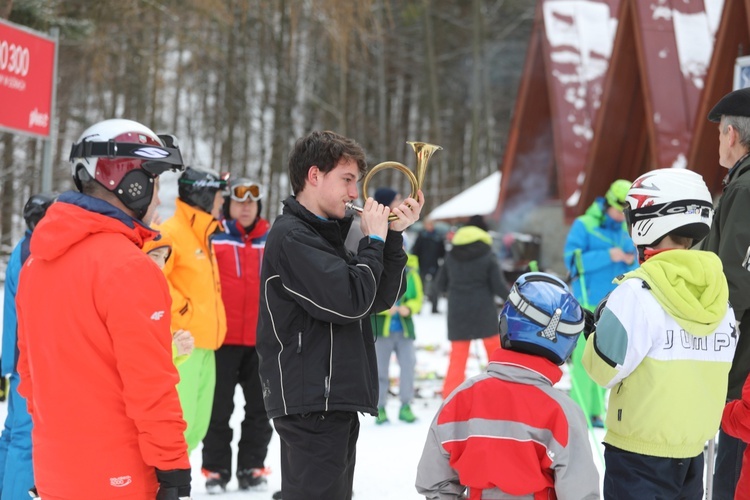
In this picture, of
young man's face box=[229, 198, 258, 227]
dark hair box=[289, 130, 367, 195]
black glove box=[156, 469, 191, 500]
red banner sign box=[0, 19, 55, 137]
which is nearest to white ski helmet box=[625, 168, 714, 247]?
dark hair box=[289, 130, 367, 195]

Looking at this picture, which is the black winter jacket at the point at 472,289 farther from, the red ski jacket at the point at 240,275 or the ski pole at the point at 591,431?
the red ski jacket at the point at 240,275

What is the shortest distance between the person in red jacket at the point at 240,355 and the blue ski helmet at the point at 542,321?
3.11m

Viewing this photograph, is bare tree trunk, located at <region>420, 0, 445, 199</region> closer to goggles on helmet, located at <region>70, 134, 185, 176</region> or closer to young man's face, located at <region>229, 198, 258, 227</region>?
young man's face, located at <region>229, 198, 258, 227</region>

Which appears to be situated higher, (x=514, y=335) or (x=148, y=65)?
(x=148, y=65)

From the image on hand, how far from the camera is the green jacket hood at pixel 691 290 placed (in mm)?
3201

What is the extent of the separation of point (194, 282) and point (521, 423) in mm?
3070

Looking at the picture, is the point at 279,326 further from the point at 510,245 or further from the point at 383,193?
the point at 510,245

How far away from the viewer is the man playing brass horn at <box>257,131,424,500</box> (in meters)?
3.28

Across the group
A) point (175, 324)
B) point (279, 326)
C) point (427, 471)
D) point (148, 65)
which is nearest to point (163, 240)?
point (175, 324)

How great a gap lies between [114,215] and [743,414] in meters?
2.44

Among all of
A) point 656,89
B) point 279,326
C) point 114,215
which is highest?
point 656,89

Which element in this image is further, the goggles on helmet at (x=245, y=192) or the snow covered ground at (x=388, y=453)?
the goggles on helmet at (x=245, y=192)

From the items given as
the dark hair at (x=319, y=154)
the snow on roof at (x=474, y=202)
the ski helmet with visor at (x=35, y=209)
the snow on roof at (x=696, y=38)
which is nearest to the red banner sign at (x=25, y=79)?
the ski helmet with visor at (x=35, y=209)

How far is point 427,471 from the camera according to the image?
2.91 metres
